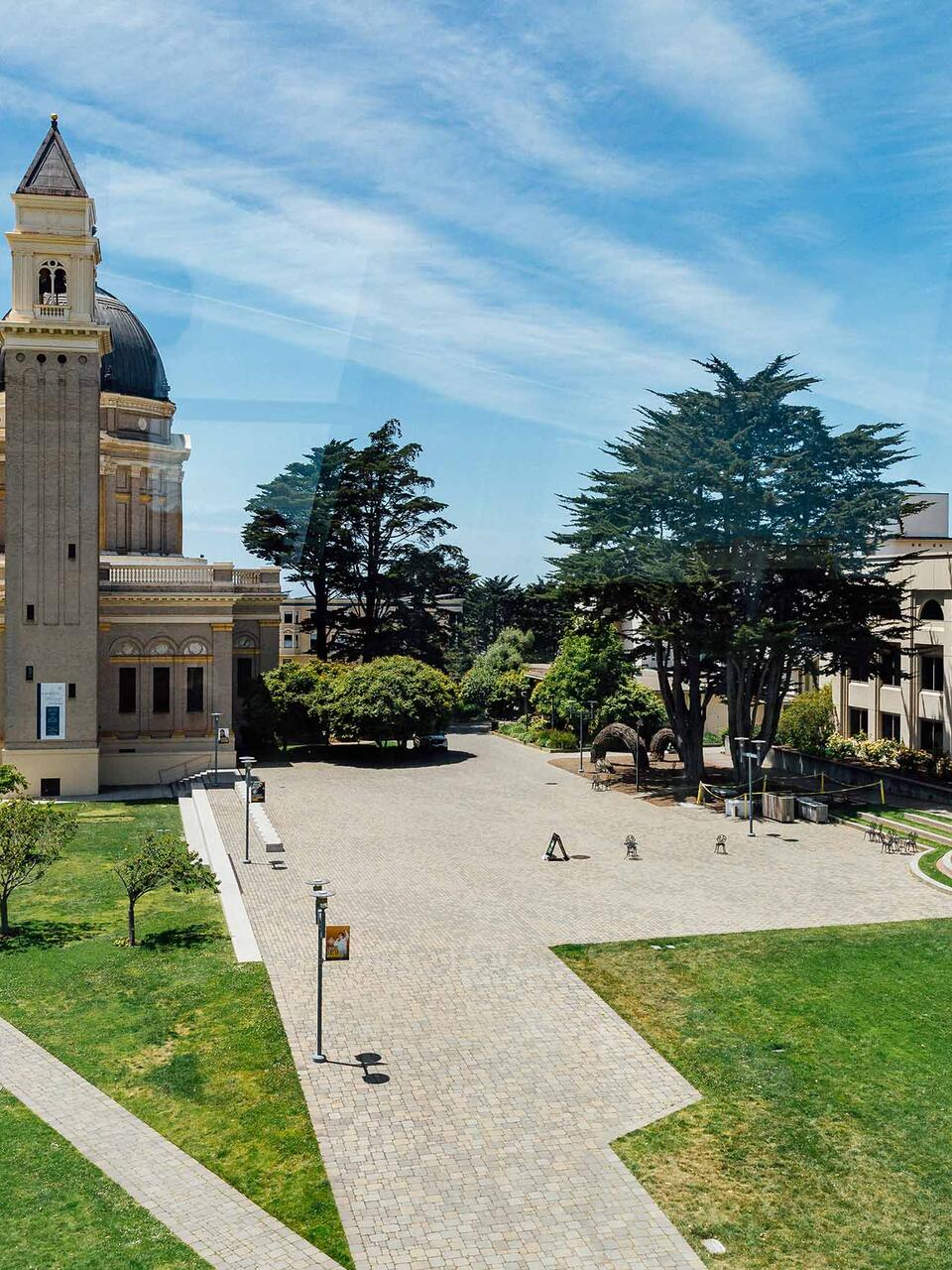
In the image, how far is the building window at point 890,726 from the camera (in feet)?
139

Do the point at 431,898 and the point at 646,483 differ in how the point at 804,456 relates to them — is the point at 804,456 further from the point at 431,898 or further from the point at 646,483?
the point at 431,898

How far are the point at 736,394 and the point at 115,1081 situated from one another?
29661 millimetres

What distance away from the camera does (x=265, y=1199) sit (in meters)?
10.9

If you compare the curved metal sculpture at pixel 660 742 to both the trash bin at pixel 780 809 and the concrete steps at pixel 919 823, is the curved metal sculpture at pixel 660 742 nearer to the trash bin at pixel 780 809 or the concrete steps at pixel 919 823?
the trash bin at pixel 780 809

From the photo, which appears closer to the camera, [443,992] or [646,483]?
[443,992]

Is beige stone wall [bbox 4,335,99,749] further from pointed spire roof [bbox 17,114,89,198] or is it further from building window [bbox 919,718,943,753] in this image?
building window [bbox 919,718,943,753]

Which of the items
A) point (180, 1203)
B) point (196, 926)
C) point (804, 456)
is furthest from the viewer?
point (804, 456)

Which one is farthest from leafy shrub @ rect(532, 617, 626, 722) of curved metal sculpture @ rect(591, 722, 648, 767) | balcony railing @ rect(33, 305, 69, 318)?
balcony railing @ rect(33, 305, 69, 318)

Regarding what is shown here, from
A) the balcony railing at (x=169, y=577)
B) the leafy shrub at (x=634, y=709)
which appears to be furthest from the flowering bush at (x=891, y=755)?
the balcony railing at (x=169, y=577)

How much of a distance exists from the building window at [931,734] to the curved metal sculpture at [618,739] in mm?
10560

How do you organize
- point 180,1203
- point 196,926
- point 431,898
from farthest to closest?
point 431,898
point 196,926
point 180,1203

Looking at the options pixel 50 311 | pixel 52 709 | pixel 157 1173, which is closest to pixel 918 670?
pixel 52 709

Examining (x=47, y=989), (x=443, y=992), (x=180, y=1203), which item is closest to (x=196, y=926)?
(x=47, y=989)

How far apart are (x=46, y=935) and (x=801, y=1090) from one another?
1364 cm
